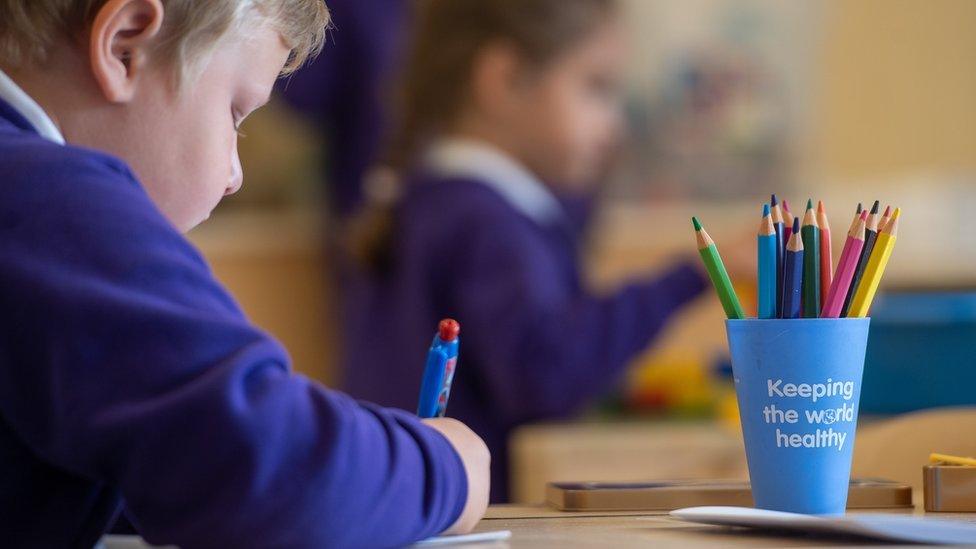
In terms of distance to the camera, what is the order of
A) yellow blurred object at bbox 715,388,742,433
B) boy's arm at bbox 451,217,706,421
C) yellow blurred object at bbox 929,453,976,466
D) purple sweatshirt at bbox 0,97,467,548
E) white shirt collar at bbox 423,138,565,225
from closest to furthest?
purple sweatshirt at bbox 0,97,467,548 < yellow blurred object at bbox 929,453,976,466 < boy's arm at bbox 451,217,706,421 < white shirt collar at bbox 423,138,565,225 < yellow blurred object at bbox 715,388,742,433

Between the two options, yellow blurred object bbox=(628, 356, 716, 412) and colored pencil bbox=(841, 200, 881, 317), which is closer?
colored pencil bbox=(841, 200, 881, 317)

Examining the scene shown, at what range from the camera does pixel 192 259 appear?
609mm

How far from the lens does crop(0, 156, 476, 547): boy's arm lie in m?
0.56

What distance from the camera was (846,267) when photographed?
0.70m

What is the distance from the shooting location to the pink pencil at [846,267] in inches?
27.3

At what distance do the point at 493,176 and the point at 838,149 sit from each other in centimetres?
127

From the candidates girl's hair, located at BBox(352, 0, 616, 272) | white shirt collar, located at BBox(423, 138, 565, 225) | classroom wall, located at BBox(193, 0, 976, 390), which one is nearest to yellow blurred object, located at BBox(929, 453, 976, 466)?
white shirt collar, located at BBox(423, 138, 565, 225)

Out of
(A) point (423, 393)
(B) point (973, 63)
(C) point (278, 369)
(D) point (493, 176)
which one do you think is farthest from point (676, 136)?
(C) point (278, 369)

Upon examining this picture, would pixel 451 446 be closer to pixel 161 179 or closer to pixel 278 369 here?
pixel 278 369

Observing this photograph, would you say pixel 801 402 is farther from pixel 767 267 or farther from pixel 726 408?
pixel 726 408

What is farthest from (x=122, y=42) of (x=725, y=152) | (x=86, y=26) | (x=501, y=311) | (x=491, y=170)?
(x=725, y=152)

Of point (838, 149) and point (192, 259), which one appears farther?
point (838, 149)

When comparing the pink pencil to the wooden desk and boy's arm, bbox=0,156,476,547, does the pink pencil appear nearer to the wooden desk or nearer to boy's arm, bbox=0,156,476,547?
the wooden desk

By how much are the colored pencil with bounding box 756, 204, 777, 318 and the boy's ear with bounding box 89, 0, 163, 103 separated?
33cm
